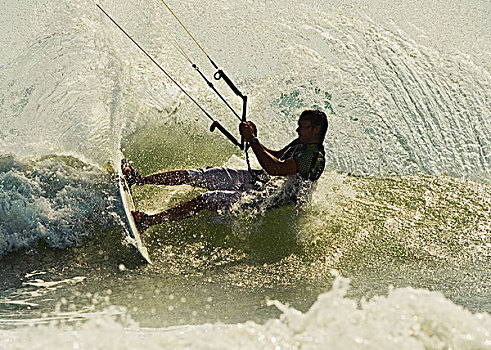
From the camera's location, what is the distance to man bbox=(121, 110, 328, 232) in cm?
491

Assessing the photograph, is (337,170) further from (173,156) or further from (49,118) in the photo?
(49,118)

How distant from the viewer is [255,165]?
19.4 ft

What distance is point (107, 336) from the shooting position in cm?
247

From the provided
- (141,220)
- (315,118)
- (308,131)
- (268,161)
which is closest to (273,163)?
(268,161)

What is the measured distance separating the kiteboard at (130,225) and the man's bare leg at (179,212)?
12 cm

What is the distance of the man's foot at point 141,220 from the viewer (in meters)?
4.91

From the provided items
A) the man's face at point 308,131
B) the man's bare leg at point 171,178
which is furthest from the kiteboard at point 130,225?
the man's face at point 308,131

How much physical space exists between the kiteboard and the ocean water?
0.25 ft

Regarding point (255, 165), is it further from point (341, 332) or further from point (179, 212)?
point (341, 332)

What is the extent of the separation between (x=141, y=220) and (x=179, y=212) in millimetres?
354

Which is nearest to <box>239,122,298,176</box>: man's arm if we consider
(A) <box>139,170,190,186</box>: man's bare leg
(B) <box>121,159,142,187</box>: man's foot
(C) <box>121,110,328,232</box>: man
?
(C) <box>121,110,328,232</box>: man

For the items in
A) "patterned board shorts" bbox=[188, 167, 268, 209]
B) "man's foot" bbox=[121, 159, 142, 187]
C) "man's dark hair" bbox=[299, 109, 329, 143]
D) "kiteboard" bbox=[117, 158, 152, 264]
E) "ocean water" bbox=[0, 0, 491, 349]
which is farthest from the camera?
"man's foot" bbox=[121, 159, 142, 187]

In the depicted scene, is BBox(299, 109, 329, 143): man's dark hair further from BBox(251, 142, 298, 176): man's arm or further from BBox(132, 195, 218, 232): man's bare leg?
BBox(132, 195, 218, 232): man's bare leg

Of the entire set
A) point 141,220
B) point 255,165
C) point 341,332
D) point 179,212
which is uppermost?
point 141,220
